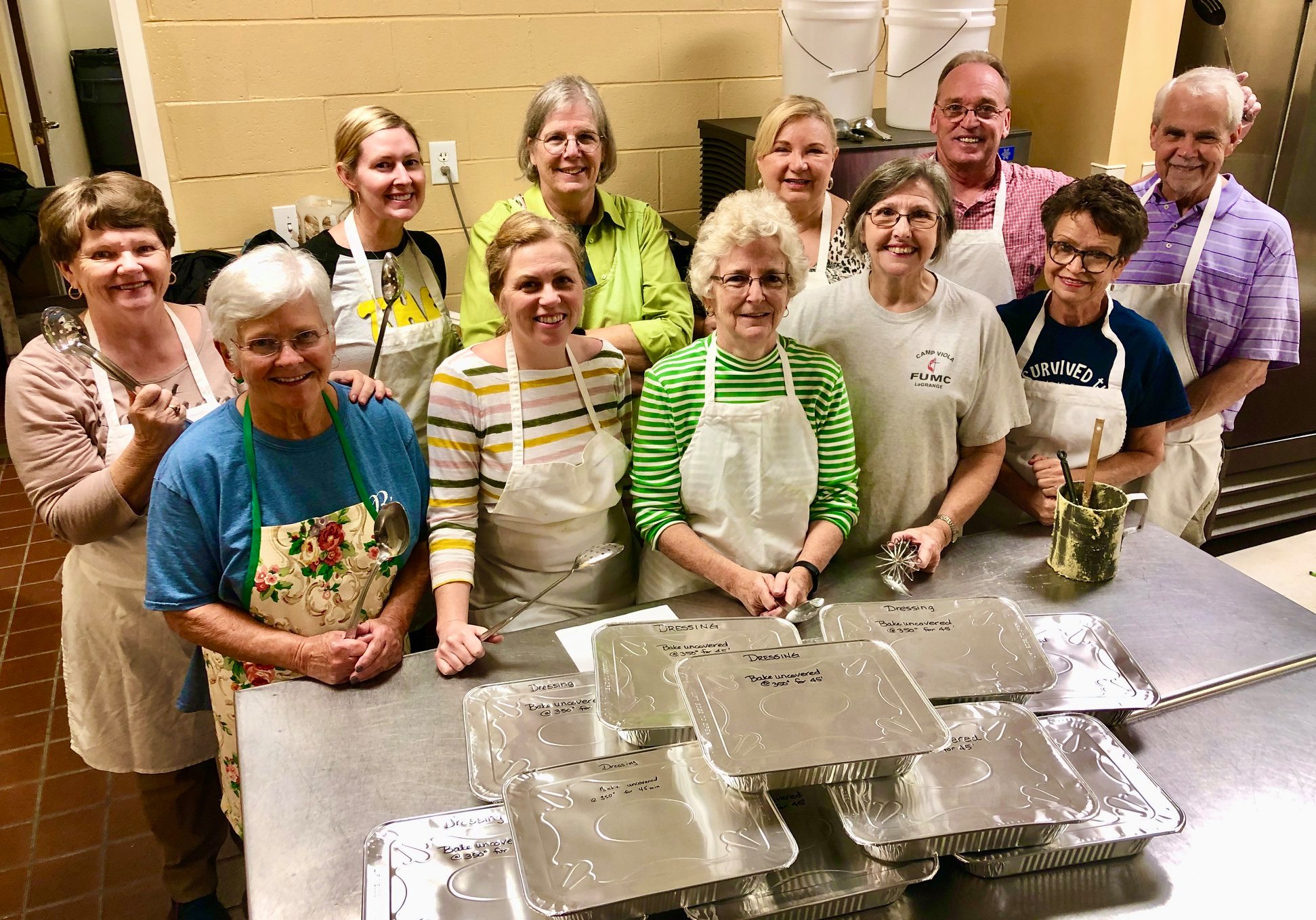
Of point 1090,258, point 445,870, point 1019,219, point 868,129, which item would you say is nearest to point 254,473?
point 445,870

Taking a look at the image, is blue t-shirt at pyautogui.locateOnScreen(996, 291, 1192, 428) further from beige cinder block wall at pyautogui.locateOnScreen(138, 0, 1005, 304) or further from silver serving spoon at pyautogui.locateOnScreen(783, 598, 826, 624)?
beige cinder block wall at pyautogui.locateOnScreen(138, 0, 1005, 304)

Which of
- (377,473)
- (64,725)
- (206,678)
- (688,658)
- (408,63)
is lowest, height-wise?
(64,725)

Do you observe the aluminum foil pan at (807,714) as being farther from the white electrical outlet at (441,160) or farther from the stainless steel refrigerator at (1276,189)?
the stainless steel refrigerator at (1276,189)

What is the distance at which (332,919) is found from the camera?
107 centimetres

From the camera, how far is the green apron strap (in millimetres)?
Result: 1468

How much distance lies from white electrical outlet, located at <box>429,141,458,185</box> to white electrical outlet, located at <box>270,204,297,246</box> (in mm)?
417

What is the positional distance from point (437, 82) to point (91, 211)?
4.59 feet

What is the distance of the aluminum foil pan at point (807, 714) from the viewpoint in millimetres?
1089

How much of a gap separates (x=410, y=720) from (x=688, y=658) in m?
0.42

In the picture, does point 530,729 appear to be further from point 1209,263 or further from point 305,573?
point 1209,263

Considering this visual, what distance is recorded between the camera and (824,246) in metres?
2.24

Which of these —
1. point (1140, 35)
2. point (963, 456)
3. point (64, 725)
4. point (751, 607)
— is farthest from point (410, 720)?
point (1140, 35)

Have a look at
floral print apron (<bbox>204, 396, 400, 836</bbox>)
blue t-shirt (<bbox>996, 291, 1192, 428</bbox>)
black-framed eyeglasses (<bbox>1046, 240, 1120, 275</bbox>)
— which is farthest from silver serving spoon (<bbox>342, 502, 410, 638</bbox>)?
black-framed eyeglasses (<bbox>1046, 240, 1120, 275</bbox>)

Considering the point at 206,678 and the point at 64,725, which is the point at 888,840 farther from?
the point at 64,725
